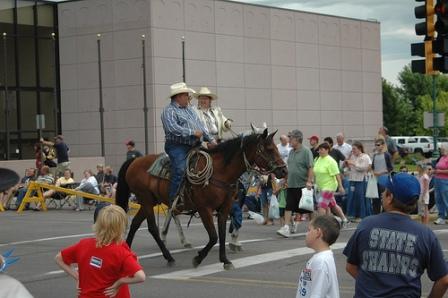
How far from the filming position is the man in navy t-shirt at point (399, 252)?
16.8ft

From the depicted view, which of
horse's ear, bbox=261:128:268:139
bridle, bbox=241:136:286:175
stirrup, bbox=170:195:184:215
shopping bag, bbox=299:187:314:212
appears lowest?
shopping bag, bbox=299:187:314:212

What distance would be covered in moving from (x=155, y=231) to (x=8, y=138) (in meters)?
32.2

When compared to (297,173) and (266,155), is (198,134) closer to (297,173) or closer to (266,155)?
Answer: (266,155)

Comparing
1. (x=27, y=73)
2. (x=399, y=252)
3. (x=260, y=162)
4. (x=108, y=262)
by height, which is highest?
(x=27, y=73)

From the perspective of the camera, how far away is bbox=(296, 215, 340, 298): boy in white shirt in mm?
5391

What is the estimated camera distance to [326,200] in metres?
16.9

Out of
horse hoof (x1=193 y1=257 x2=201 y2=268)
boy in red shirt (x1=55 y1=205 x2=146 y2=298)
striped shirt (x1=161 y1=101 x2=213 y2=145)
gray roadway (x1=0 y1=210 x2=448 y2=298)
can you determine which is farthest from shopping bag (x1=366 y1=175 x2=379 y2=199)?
boy in red shirt (x1=55 y1=205 x2=146 y2=298)

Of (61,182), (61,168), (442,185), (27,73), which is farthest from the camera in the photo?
(27,73)

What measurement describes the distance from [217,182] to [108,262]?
258 inches

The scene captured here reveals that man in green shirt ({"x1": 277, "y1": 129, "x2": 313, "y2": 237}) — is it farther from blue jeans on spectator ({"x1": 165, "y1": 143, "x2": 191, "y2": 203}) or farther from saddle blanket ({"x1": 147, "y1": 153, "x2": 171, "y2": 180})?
blue jeans on spectator ({"x1": 165, "y1": 143, "x2": 191, "y2": 203})

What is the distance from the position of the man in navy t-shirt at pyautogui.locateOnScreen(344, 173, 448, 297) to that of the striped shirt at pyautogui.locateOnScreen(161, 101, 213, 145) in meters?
7.27

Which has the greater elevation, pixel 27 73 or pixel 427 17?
pixel 27 73

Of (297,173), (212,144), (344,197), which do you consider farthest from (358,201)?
(212,144)

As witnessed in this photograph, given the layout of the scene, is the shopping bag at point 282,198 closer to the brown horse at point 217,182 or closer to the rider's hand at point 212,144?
the brown horse at point 217,182
